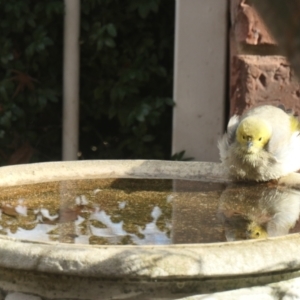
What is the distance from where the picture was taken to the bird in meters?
2.45

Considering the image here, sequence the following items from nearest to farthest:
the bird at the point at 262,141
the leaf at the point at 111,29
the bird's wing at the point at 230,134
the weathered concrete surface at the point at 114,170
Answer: the weathered concrete surface at the point at 114,170, the bird at the point at 262,141, the bird's wing at the point at 230,134, the leaf at the point at 111,29

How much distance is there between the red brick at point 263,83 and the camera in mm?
2654

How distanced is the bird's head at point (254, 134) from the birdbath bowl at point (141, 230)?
12.9 inches

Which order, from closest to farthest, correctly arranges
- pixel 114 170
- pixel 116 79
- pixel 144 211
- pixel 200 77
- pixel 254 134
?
pixel 144 211 → pixel 114 170 → pixel 254 134 → pixel 200 77 → pixel 116 79

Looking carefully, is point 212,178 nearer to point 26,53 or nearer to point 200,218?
point 200,218

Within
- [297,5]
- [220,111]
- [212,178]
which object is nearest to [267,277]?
[297,5]

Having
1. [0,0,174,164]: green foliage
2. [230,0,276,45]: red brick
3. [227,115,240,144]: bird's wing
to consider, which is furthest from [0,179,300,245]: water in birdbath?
[0,0,174,164]: green foliage

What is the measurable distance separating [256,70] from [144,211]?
1.11 m

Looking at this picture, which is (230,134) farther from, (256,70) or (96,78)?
(96,78)

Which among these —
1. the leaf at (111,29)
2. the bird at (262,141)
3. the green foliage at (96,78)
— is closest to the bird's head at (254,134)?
the bird at (262,141)

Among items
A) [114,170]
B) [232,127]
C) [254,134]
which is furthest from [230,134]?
[114,170]

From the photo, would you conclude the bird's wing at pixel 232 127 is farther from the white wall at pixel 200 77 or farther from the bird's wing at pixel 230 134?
the white wall at pixel 200 77

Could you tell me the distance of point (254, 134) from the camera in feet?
8.48

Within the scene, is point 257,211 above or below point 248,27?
below
